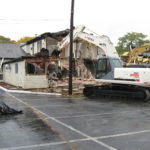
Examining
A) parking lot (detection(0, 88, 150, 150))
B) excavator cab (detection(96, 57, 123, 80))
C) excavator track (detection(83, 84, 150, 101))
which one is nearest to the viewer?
parking lot (detection(0, 88, 150, 150))

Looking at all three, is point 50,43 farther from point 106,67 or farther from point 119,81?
point 119,81

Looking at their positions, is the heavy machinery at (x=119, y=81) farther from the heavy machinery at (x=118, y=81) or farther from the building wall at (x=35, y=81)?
the building wall at (x=35, y=81)

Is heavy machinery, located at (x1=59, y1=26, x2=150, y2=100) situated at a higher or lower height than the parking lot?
higher

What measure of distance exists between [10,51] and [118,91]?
2750 cm

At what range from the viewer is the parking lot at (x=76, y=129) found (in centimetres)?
673

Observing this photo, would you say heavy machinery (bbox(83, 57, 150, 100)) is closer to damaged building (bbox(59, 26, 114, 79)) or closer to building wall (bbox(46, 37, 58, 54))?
damaged building (bbox(59, 26, 114, 79))

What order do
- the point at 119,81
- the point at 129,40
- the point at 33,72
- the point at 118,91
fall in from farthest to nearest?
the point at 129,40
the point at 33,72
the point at 118,91
the point at 119,81

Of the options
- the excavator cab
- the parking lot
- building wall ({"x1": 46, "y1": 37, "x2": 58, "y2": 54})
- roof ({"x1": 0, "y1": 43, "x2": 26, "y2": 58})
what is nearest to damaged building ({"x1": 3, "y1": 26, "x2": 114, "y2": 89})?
building wall ({"x1": 46, "y1": 37, "x2": 58, "y2": 54})

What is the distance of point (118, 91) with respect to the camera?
1631 centimetres

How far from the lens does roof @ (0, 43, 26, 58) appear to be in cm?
3834

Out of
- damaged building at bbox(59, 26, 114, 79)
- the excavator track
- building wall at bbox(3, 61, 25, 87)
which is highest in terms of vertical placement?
damaged building at bbox(59, 26, 114, 79)

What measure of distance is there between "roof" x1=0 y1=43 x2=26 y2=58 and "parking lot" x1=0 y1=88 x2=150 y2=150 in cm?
2791

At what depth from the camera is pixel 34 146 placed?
664 centimetres

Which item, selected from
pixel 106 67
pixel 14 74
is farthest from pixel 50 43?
pixel 106 67
